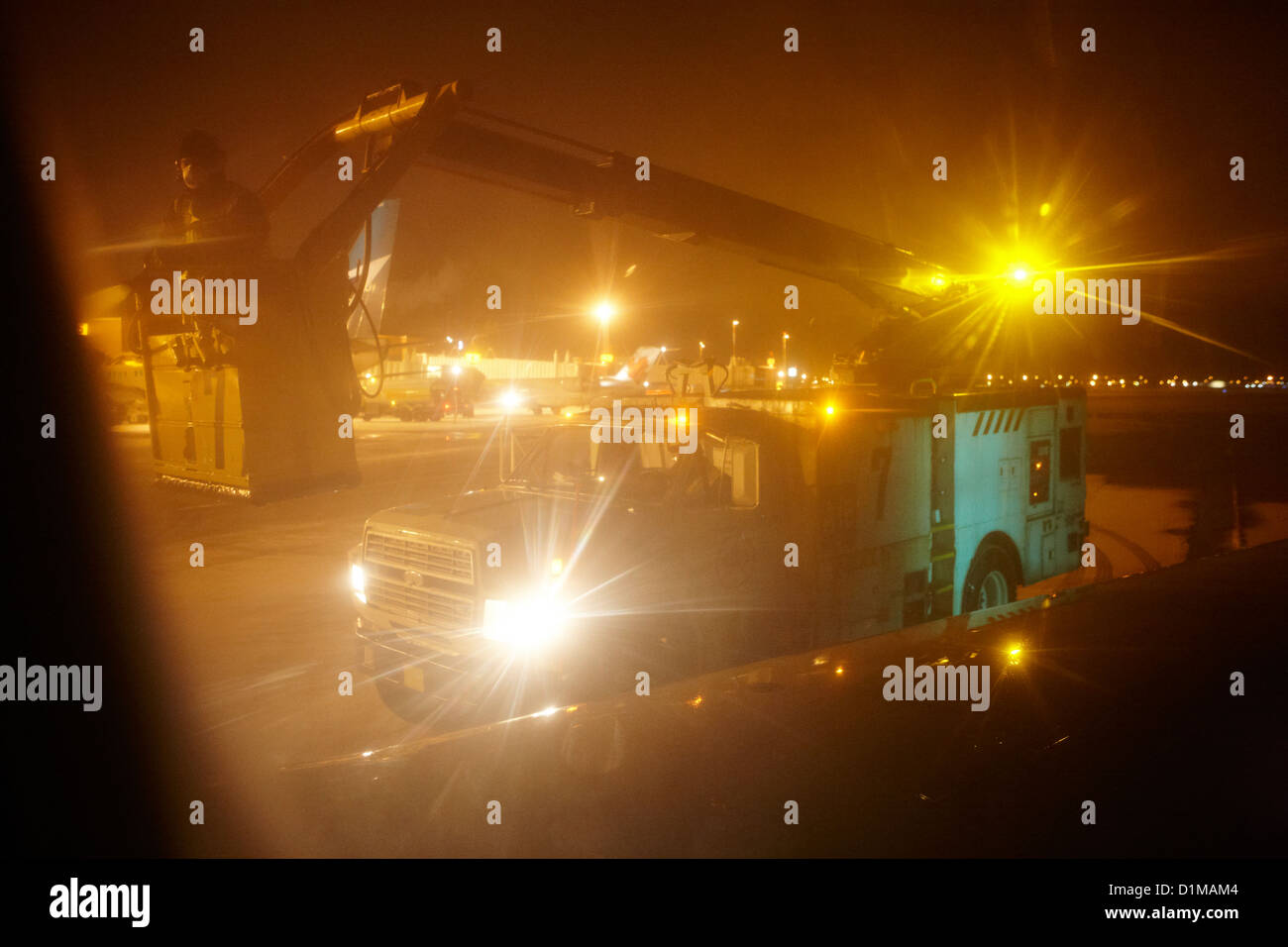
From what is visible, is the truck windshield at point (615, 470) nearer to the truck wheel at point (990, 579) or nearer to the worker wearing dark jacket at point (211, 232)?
the worker wearing dark jacket at point (211, 232)

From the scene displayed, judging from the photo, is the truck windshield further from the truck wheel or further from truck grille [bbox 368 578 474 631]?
the truck wheel

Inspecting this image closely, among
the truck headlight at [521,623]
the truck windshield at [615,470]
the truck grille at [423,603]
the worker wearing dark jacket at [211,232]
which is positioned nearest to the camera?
the worker wearing dark jacket at [211,232]

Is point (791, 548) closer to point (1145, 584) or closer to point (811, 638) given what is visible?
point (811, 638)

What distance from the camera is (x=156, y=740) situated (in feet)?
16.9

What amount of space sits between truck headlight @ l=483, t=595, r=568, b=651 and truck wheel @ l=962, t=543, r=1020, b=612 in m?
4.16

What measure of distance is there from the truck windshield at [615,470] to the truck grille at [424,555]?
92cm

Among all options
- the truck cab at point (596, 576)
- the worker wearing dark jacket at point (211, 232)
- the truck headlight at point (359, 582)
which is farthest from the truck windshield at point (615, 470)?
the worker wearing dark jacket at point (211, 232)

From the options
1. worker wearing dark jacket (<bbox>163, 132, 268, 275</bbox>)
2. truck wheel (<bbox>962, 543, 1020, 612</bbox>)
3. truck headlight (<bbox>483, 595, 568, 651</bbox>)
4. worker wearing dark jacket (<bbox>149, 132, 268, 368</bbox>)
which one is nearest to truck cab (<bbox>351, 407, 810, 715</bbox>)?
truck headlight (<bbox>483, 595, 568, 651</bbox>)

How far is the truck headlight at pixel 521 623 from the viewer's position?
16.1 feet

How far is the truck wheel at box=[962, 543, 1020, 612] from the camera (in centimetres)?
745

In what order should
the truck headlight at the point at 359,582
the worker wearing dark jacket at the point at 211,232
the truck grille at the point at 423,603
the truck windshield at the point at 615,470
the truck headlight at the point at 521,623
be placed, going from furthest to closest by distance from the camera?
the truck headlight at the point at 359,582, the truck windshield at the point at 615,470, the truck grille at the point at 423,603, the truck headlight at the point at 521,623, the worker wearing dark jacket at the point at 211,232

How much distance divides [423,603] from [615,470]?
5.20ft
